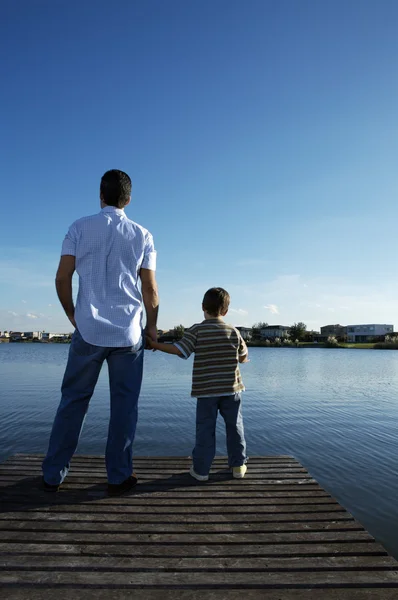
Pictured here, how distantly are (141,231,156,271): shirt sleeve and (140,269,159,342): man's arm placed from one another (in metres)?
0.04

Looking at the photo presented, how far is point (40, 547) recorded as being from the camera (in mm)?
2582

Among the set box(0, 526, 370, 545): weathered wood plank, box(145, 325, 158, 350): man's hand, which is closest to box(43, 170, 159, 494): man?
box(145, 325, 158, 350): man's hand

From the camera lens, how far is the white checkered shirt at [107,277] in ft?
11.2

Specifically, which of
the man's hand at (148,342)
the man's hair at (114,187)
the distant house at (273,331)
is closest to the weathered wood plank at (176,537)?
the man's hand at (148,342)

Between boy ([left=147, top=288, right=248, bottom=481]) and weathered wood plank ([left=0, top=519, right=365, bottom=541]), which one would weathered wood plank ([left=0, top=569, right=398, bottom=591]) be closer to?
weathered wood plank ([left=0, top=519, right=365, bottom=541])

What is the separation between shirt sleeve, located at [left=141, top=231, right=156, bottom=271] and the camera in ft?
12.2

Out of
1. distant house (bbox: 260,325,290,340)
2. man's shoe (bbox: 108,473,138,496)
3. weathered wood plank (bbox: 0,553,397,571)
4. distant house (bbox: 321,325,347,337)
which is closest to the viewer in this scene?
weathered wood plank (bbox: 0,553,397,571)

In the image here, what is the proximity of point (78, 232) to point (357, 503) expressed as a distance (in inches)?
203

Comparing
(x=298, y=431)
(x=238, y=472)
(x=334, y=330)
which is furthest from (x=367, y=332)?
(x=238, y=472)

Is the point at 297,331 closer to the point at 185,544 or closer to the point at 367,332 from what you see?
the point at 367,332

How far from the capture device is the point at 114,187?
12.1 feet

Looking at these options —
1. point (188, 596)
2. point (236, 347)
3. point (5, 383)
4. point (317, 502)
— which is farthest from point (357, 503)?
point (5, 383)

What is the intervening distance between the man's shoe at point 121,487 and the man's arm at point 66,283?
4.56ft

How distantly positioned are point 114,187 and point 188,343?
160cm
